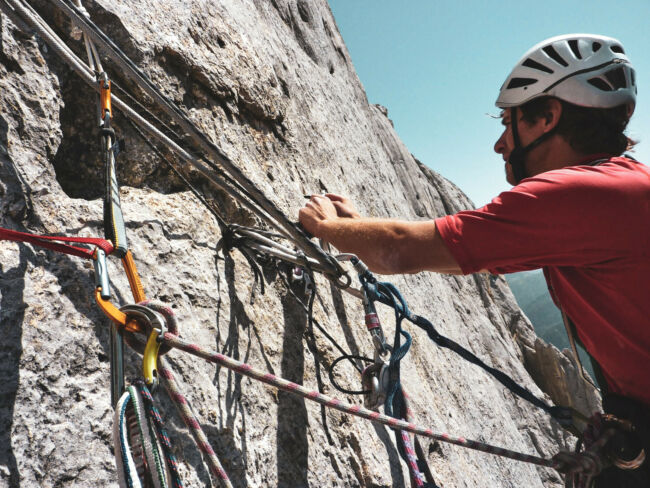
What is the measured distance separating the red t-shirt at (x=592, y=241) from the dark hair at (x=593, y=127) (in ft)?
1.54

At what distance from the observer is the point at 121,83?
7.32ft

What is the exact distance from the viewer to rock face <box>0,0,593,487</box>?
53.4 inches

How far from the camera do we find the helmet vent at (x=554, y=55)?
2541mm

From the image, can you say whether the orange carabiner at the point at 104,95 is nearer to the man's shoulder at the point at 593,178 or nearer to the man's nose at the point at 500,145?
the man's shoulder at the point at 593,178

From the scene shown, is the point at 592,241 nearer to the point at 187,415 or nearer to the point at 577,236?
the point at 577,236

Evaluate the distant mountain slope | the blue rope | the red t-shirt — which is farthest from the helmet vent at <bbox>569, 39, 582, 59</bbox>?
the distant mountain slope

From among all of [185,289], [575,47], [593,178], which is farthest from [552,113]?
[185,289]

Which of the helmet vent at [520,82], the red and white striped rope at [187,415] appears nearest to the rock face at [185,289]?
the red and white striped rope at [187,415]

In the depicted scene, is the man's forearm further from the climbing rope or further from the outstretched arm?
the climbing rope

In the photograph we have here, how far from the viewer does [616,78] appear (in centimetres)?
234

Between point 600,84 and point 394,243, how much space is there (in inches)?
62.9

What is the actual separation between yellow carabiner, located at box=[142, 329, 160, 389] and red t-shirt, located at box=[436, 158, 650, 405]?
3.50ft

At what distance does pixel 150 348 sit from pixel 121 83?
1.68 metres

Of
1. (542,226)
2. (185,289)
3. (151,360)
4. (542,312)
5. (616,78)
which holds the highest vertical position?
(616,78)
